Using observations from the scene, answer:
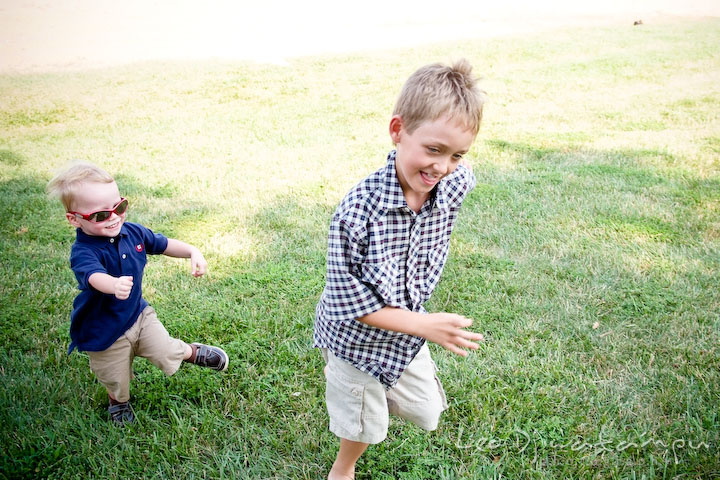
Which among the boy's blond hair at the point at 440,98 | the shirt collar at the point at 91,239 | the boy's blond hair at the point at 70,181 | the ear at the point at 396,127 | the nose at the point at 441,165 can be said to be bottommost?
the shirt collar at the point at 91,239

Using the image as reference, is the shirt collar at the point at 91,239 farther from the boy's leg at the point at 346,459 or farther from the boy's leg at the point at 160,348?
the boy's leg at the point at 346,459

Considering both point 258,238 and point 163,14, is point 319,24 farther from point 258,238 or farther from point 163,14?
point 258,238

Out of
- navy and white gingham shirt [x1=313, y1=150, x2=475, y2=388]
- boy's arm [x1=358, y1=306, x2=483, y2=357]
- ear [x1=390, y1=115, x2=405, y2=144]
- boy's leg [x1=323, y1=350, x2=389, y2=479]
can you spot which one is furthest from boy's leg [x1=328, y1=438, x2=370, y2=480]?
ear [x1=390, y1=115, x2=405, y2=144]

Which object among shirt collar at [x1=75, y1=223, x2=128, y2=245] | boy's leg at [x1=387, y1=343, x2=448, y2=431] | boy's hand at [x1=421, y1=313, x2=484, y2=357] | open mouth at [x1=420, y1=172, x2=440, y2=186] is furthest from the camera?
shirt collar at [x1=75, y1=223, x2=128, y2=245]

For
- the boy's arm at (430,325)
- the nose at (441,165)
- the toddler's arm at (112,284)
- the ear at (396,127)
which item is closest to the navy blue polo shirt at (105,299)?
the toddler's arm at (112,284)

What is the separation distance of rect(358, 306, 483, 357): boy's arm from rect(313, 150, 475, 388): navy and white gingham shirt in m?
0.04

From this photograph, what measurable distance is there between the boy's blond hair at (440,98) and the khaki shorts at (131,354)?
1635 millimetres

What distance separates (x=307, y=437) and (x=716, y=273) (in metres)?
3.00

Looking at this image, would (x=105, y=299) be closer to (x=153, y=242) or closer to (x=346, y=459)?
(x=153, y=242)

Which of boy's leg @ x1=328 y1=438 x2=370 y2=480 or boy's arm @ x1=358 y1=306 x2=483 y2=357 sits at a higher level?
boy's arm @ x1=358 y1=306 x2=483 y2=357

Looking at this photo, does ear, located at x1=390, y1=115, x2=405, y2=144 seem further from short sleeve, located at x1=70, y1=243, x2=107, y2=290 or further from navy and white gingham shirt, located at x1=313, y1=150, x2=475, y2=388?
short sleeve, located at x1=70, y1=243, x2=107, y2=290

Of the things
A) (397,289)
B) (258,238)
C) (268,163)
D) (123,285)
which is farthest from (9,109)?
(397,289)

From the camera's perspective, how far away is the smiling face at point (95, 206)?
7.22ft

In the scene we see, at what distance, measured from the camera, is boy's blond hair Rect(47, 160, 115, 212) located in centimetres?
221
